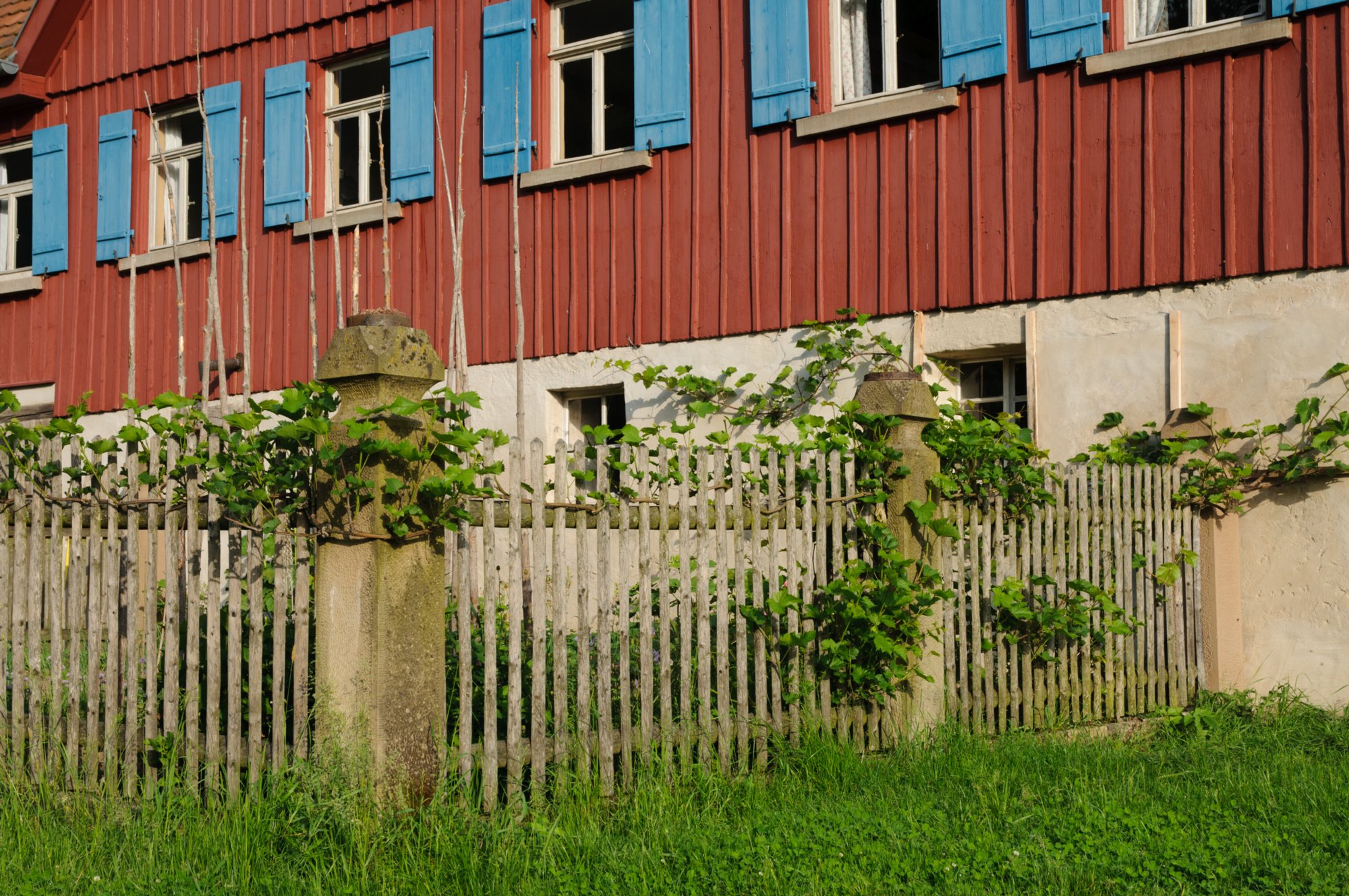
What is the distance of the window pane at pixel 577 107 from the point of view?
31.5ft

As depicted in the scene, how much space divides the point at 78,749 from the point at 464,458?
5.55 feet

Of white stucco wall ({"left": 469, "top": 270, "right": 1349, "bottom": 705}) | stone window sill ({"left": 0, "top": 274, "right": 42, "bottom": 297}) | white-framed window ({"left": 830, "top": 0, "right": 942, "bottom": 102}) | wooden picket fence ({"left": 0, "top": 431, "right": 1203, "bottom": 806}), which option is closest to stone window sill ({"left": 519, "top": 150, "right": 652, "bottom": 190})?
white-framed window ({"left": 830, "top": 0, "right": 942, "bottom": 102})

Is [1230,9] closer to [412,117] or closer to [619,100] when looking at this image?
[619,100]

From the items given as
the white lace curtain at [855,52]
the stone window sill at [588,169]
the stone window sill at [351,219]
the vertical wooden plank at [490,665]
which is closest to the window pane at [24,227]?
the stone window sill at [351,219]

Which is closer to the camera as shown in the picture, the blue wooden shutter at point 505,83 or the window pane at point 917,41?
the window pane at point 917,41

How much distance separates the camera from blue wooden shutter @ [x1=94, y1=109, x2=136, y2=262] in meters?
11.3

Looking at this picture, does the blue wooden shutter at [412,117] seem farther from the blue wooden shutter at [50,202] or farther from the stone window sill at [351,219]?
the blue wooden shutter at [50,202]

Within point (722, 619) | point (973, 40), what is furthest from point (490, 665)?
point (973, 40)

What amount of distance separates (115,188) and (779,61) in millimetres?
6332

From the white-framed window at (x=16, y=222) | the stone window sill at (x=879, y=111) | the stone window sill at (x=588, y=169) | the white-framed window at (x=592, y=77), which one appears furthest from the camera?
the white-framed window at (x=16, y=222)

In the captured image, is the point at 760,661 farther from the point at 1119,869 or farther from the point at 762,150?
the point at 762,150

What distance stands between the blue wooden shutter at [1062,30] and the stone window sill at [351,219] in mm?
4875

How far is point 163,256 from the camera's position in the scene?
1116 cm

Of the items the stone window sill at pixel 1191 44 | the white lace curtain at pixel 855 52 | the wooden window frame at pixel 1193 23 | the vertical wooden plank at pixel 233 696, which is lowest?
the vertical wooden plank at pixel 233 696
